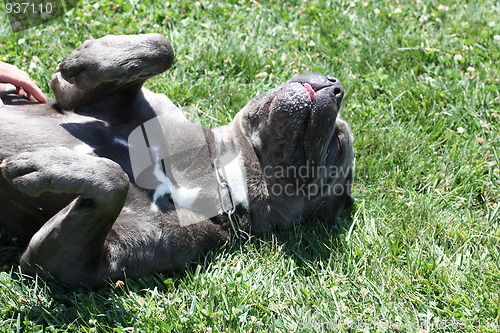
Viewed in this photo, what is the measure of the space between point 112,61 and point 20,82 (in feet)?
2.19

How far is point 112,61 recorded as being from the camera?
391 cm

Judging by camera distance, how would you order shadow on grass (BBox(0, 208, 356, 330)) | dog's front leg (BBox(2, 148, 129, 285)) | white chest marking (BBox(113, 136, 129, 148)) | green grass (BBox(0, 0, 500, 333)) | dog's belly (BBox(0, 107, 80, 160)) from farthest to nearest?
white chest marking (BBox(113, 136, 129, 148)) < dog's belly (BBox(0, 107, 80, 160)) < green grass (BBox(0, 0, 500, 333)) < shadow on grass (BBox(0, 208, 356, 330)) < dog's front leg (BBox(2, 148, 129, 285))

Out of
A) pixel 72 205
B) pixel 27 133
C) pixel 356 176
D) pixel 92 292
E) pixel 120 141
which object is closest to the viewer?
pixel 72 205

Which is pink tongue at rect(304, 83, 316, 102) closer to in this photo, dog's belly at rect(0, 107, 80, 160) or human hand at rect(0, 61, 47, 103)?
dog's belly at rect(0, 107, 80, 160)

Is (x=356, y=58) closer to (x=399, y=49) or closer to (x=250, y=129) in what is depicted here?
(x=399, y=49)

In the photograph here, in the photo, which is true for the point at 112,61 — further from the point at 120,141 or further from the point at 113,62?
the point at 120,141

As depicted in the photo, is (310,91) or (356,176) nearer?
(310,91)

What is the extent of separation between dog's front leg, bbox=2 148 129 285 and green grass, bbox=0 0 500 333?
17cm

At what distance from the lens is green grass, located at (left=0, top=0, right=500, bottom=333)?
3.69 metres

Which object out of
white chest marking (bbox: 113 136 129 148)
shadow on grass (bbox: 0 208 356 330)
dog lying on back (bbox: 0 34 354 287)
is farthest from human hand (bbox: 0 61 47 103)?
shadow on grass (bbox: 0 208 356 330)

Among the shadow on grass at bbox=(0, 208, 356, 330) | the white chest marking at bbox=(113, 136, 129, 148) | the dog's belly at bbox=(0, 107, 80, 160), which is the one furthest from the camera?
the white chest marking at bbox=(113, 136, 129, 148)

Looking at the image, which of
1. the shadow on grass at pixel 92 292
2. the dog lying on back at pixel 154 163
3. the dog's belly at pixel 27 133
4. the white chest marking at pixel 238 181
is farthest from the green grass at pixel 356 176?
the dog's belly at pixel 27 133

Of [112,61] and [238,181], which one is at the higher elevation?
[112,61]

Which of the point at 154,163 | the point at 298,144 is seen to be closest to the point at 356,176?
the point at 298,144
